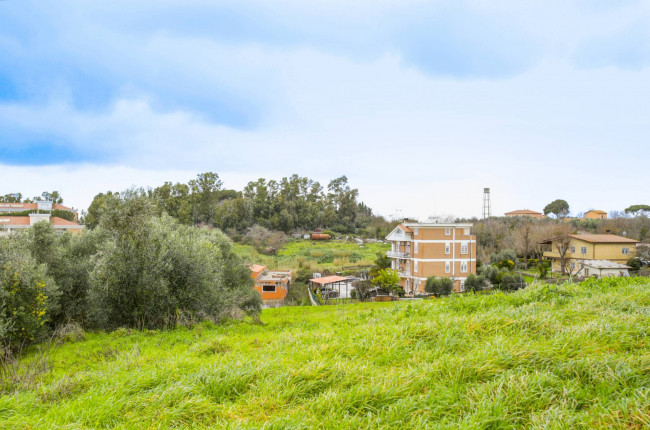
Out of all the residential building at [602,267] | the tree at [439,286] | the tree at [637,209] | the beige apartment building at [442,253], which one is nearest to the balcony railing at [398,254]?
the beige apartment building at [442,253]

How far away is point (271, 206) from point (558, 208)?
5109 centimetres

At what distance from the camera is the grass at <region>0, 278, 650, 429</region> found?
113 inches

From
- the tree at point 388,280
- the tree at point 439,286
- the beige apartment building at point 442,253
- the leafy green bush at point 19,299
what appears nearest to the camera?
the leafy green bush at point 19,299

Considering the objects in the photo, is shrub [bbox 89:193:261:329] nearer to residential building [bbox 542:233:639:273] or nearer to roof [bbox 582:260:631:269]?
roof [bbox 582:260:631:269]

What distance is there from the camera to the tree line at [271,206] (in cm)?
5641

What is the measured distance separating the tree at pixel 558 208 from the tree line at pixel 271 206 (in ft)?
102

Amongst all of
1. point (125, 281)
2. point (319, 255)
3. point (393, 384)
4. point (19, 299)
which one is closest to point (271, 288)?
point (125, 281)

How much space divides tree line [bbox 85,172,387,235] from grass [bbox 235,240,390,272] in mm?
7698

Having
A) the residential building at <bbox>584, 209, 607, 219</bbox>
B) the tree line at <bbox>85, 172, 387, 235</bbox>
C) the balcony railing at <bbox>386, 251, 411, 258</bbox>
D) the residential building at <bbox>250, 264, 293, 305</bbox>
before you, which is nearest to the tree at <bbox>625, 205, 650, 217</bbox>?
the residential building at <bbox>584, 209, 607, 219</bbox>

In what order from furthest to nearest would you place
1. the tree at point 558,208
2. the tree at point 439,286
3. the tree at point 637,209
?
the tree at point 558,208
the tree at point 637,209
the tree at point 439,286

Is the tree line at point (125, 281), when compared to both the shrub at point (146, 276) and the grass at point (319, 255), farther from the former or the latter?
the grass at point (319, 255)

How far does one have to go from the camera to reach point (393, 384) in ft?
11.2

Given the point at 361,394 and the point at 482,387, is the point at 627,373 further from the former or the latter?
the point at 361,394

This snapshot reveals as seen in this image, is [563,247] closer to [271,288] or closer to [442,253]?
[442,253]
